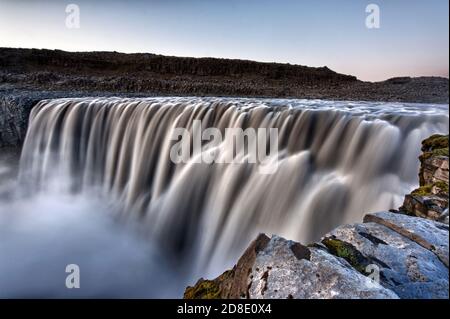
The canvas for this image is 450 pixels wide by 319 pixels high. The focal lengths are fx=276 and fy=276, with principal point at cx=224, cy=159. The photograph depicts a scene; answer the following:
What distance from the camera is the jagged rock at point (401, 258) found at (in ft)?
4.93

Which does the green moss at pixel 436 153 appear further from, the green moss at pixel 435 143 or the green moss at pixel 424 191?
the green moss at pixel 424 191

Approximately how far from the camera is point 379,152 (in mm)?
4691

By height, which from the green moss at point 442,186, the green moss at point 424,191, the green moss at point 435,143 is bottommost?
the green moss at point 424,191

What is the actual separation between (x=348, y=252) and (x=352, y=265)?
0.41 feet

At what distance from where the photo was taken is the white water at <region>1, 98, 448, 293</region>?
4.37m

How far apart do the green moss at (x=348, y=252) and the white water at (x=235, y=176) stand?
210 centimetres

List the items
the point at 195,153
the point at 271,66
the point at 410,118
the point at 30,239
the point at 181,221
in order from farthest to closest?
the point at 271,66 < the point at 195,153 < the point at 30,239 < the point at 181,221 < the point at 410,118

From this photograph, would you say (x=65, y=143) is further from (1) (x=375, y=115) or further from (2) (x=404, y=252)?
(2) (x=404, y=252)

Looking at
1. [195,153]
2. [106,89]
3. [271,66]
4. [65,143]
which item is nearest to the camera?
[195,153]

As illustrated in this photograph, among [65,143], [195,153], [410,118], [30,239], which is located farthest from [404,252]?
[65,143]

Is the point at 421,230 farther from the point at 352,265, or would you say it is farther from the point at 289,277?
the point at 289,277

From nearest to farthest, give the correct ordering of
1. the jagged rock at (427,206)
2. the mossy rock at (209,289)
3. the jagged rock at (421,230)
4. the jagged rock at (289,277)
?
the jagged rock at (289,277) → the mossy rock at (209,289) → the jagged rock at (421,230) → the jagged rock at (427,206)

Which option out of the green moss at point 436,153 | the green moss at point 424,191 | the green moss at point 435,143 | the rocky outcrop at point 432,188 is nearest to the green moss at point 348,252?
the rocky outcrop at point 432,188

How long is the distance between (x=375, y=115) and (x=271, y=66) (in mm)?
24382
